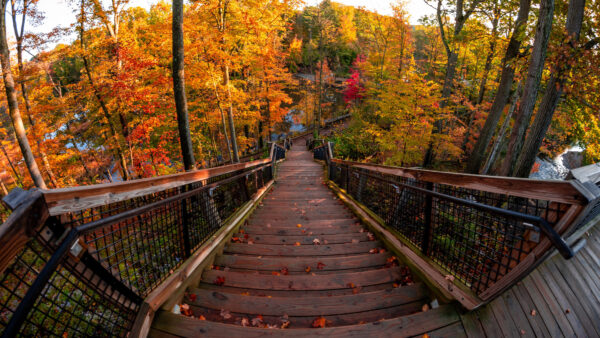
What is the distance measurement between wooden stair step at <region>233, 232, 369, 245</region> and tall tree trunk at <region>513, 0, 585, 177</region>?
212 inches

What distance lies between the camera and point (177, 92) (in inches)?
233

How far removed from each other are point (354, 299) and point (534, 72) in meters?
7.27

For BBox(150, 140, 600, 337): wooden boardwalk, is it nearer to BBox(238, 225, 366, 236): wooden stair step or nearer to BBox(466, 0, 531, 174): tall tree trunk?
BBox(238, 225, 366, 236): wooden stair step

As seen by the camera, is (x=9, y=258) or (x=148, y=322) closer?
(x=9, y=258)

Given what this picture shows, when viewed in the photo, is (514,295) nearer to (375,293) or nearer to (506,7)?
(375,293)

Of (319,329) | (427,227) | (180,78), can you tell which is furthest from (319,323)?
(180,78)

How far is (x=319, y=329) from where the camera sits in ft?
6.55

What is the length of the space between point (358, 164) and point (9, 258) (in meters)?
5.26

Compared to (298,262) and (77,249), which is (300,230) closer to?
(298,262)

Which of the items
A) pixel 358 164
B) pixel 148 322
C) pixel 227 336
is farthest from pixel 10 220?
pixel 358 164

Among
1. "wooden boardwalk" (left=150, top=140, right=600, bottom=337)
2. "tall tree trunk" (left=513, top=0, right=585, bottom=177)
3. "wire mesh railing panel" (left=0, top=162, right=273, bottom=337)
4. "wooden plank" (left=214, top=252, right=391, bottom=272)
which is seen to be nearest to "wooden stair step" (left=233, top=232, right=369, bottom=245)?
Answer: "wooden boardwalk" (left=150, top=140, right=600, bottom=337)

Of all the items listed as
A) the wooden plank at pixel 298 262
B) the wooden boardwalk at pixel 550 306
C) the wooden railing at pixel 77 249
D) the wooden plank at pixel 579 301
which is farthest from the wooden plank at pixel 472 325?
the wooden railing at pixel 77 249

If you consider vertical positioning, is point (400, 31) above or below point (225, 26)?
above

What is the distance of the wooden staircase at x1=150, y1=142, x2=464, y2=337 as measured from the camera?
204 centimetres
